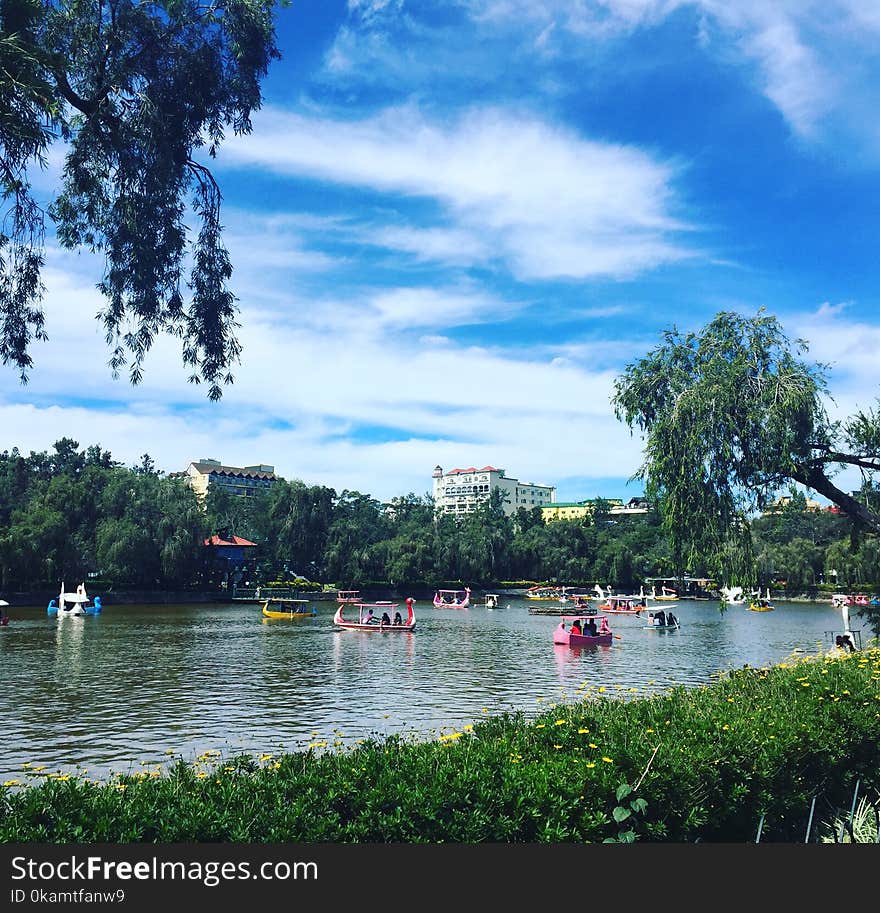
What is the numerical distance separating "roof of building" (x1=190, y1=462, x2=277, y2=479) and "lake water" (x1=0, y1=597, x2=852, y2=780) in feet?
360

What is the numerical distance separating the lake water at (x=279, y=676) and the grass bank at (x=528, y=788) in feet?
16.4

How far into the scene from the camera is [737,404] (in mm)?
18500

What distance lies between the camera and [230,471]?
16988cm

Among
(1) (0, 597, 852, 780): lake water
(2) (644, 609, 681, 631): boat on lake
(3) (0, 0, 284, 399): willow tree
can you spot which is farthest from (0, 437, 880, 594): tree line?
(3) (0, 0, 284, 399): willow tree

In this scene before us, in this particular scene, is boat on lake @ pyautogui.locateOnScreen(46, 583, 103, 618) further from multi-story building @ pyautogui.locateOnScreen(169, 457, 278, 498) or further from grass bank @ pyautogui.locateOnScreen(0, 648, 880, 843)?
multi-story building @ pyautogui.locateOnScreen(169, 457, 278, 498)

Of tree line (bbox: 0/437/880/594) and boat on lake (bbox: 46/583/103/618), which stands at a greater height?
tree line (bbox: 0/437/880/594)

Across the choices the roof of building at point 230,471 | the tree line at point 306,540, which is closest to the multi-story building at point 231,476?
the roof of building at point 230,471

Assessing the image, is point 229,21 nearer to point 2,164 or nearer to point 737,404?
point 2,164

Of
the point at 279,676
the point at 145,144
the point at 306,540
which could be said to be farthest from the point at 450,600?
the point at 145,144

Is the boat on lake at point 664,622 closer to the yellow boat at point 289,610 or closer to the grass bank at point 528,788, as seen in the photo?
the yellow boat at point 289,610

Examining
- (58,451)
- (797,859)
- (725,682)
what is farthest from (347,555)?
(797,859)

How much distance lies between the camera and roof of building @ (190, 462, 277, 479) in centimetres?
16312

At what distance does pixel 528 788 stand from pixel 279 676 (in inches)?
930

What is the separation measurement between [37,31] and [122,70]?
3.27 feet
